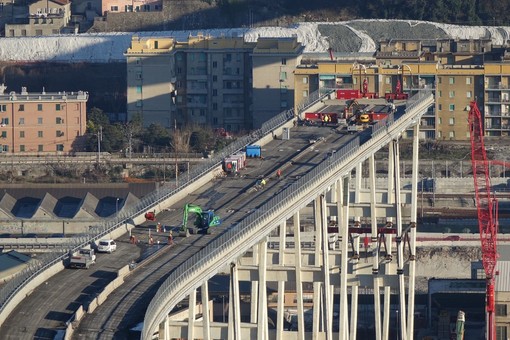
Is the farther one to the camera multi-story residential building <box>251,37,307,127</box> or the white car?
multi-story residential building <box>251,37,307,127</box>

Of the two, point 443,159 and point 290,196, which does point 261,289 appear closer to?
point 290,196

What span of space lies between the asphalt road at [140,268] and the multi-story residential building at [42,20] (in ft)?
121

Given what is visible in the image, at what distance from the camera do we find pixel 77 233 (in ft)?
169

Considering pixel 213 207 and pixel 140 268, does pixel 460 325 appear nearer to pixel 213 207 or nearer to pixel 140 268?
pixel 213 207

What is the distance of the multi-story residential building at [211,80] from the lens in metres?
65.3

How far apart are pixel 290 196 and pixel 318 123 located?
8020 millimetres

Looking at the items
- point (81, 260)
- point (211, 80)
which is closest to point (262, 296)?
point (81, 260)

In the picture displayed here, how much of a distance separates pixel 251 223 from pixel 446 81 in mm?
30536

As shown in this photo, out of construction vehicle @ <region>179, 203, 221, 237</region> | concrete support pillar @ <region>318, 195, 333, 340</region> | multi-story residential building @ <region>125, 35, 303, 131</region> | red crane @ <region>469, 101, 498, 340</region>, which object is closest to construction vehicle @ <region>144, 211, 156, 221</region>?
construction vehicle @ <region>179, 203, 221, 237</region>

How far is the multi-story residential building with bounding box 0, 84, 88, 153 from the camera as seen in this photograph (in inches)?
2506

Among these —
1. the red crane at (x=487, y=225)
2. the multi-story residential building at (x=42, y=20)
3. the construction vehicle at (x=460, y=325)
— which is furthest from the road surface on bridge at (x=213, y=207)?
the multi-story residential building at (x=42, y=20)

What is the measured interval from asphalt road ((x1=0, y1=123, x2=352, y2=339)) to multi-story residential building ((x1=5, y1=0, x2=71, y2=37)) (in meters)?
37.0

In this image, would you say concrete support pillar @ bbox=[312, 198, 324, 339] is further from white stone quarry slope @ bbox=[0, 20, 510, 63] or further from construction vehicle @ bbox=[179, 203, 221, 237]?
white stone quarry slope @ bbox=[0, 20, 510, 63]

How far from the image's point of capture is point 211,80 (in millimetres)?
66875
